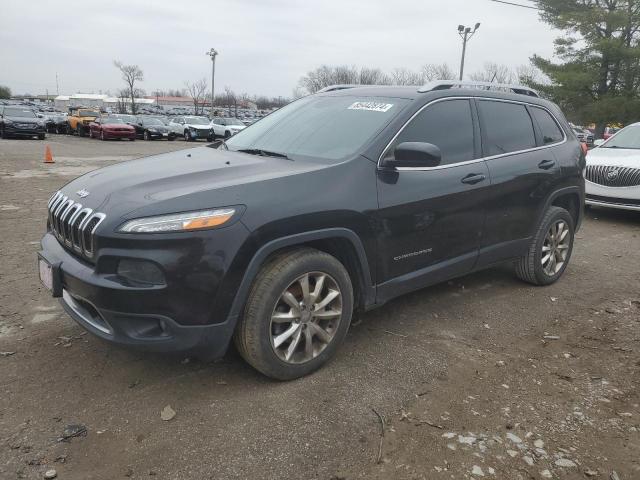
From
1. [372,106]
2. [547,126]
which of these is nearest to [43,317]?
[372,106]

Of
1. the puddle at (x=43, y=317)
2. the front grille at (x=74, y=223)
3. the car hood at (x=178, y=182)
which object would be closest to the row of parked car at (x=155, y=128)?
the puddle at (x=43, y=317)

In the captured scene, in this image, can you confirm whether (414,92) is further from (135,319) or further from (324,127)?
(135,319)

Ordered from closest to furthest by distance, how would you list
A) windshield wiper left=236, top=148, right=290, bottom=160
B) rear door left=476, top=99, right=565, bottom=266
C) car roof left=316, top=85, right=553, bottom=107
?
windshield wiper left=236, top=148, right=290, bottom=160 → car roof left=316, top=85, right=553, bottom=107 → rear door left=476, top=99, right=565, bottom=266

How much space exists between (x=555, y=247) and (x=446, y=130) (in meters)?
1.99

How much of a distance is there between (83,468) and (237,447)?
0.70m

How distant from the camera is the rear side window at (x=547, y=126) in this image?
479 centimetres

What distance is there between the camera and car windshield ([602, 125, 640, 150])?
9180mm

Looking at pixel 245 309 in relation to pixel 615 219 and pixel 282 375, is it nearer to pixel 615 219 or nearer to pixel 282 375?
pixel 282 375

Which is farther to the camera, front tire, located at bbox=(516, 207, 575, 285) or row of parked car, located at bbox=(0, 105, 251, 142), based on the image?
row of parked car, located at bbox=(0, 105, 251, 142)

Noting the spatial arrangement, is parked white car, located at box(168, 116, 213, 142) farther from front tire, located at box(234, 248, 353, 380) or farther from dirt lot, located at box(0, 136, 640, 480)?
front tire, located at box(234, 248, 353, 380)

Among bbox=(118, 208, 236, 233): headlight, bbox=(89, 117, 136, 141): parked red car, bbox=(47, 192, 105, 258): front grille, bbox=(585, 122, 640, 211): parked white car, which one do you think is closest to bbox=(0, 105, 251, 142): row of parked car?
bbox=(89, 117, 136, 141): parked red car

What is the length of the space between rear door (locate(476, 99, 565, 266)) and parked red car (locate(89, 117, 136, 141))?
2547cm

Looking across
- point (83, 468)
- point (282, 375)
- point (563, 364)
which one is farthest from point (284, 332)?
point (563, 364)

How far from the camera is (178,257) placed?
2578 mm
